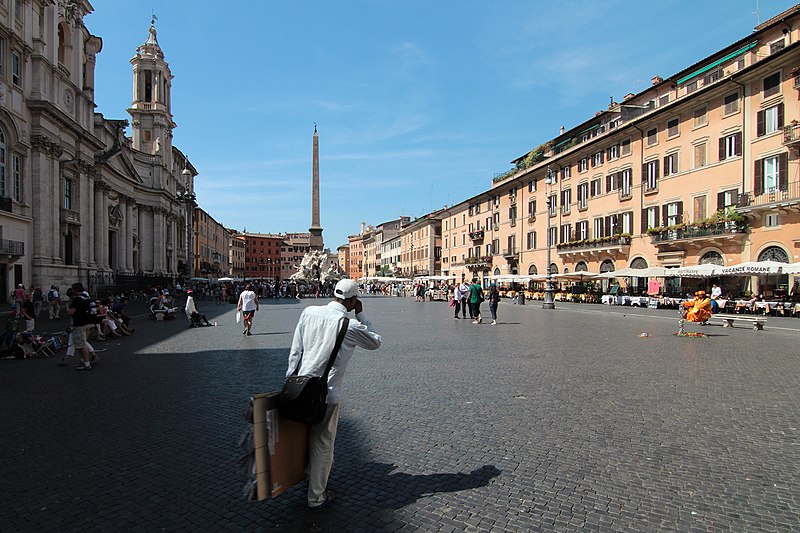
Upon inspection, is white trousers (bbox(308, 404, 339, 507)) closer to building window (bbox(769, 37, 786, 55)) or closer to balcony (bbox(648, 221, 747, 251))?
balcony (bbox(648, 221, 747, 251))

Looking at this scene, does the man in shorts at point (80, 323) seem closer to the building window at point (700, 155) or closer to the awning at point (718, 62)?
the building window at point (700, 155)

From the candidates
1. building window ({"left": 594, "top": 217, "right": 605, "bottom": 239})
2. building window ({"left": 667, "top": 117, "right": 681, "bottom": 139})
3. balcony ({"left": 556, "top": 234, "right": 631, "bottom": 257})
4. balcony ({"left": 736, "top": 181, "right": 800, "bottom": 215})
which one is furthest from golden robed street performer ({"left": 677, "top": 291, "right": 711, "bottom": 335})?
building window ({"left": 594, "top": 217, "right": 605, "bottom": 239})

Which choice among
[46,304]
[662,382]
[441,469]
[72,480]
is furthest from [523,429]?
[46,304]

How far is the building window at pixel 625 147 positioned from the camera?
3566 cm

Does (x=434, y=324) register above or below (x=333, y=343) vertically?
below

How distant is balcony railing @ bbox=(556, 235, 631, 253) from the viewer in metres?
35.5

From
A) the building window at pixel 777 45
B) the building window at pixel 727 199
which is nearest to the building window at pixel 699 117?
the building window at pixel 777 45

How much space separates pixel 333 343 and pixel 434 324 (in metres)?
15.8

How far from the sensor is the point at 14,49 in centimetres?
2645

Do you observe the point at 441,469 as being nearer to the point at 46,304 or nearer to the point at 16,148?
the point at 46,304

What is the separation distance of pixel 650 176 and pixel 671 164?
1880 millimetres

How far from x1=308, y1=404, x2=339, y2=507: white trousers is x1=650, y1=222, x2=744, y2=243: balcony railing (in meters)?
28.9

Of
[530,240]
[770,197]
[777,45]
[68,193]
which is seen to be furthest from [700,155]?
[68,193]

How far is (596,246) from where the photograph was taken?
38.4 metres
